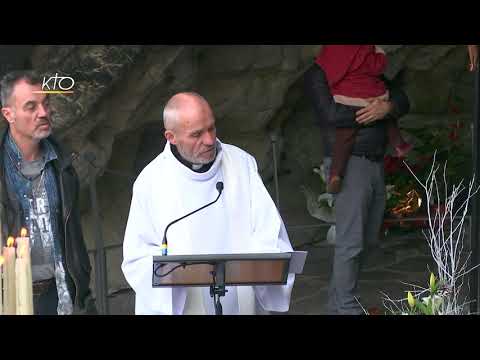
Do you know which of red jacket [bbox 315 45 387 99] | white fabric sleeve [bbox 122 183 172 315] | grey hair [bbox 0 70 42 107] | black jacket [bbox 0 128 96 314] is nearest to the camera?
white fabric sleeve [bbox 122 183 172 315]

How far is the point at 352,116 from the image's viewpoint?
8.29 m

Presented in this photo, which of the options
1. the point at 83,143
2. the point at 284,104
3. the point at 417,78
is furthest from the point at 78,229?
the point at 417,78

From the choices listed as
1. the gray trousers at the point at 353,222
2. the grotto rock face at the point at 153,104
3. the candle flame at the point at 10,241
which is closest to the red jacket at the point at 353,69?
the grotto rock face at the point at 153,104

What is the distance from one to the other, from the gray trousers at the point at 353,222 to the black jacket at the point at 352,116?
0.35ft

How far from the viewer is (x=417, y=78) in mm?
9602

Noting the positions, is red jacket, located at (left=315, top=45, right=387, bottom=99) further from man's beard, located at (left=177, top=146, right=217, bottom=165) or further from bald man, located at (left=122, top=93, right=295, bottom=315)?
man's beard, located at (left=177, top=146, right=217, bottom=165)

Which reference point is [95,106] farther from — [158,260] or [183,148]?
[158,260]

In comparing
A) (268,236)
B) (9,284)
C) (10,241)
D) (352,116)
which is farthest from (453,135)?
(9,284)

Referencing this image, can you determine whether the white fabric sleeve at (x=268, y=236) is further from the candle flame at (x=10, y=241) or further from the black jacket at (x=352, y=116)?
the candle flame at (x=10, y=241)

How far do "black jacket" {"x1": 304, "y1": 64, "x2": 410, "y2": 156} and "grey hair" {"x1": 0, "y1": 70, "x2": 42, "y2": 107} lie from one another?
74.4 inches

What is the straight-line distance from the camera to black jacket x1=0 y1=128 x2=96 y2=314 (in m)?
7.92

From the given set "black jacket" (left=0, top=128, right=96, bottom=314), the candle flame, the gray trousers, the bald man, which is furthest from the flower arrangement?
the candle flame

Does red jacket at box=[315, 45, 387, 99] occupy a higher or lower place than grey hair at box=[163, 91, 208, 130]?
higher

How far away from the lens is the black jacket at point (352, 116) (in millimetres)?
8305
